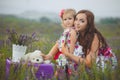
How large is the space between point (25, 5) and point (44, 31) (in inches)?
11.8

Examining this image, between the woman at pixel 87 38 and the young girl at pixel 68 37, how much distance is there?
0.05 metres

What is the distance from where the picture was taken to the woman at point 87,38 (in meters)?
3.12

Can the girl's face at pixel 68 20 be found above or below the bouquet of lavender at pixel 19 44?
above

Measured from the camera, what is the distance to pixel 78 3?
12.3ft

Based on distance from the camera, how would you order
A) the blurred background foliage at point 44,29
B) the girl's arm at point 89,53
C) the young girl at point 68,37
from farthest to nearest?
1. the blurred background foliage at point 44,29
2. the young girl at point 68,37
3. the girl's arm at point 89,53

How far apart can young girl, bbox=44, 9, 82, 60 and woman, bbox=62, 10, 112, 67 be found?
0.15ft

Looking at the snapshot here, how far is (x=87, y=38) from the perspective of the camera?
10.4 ft

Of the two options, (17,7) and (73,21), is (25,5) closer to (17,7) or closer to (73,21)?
(17,7)

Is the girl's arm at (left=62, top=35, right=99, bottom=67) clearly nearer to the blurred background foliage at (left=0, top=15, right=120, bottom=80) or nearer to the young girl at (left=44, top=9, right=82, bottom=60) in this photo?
the young girl at (left=44, top=9, right=82, bottom=60)

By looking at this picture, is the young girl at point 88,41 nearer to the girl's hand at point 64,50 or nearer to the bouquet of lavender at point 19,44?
the girl's hand at point 64,50

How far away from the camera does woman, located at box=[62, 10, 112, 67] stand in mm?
3115

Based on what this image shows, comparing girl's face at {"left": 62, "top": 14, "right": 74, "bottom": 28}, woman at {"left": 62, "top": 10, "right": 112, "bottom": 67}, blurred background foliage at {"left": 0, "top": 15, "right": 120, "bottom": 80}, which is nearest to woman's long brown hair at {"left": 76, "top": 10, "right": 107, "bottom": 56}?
woman at {"left": 62, "top": 10, "right": 112, "bottom": 67}

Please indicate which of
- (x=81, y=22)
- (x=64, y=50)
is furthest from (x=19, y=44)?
(x=81, y=22)

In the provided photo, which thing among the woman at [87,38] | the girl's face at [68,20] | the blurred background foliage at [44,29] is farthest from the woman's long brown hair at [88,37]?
the blurred background foliage at [44,29]
